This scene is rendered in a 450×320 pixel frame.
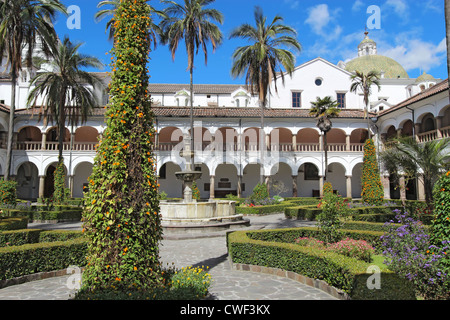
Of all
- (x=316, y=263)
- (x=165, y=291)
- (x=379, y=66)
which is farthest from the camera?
(x=379, y=66)

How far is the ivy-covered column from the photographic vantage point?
15.1ft

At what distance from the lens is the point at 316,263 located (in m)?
6.18

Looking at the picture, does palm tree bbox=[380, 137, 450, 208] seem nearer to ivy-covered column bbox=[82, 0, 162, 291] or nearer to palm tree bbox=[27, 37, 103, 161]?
ivy-covered column bbox=[82, 0, 162, 291]

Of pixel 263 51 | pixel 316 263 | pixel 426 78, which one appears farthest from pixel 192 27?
pixel 426 78

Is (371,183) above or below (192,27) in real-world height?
below

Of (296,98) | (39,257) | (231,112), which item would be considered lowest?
(39,257)

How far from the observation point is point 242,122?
30562 millimetres

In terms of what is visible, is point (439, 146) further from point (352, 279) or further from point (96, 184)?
point (96, 184)

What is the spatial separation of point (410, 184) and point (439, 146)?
19430 millimetres

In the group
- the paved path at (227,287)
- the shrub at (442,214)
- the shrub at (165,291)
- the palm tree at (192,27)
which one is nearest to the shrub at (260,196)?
the palm tree at (192,27)

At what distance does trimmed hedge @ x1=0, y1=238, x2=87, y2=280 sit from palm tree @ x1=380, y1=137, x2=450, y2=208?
12.9 metres

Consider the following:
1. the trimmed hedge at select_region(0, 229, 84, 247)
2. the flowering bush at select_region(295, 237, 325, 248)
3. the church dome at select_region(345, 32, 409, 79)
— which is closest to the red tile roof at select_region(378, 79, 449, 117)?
the flowering bush at select_region(295, 237, 325, 248)

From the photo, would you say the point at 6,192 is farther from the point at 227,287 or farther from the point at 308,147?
the point at 308,147

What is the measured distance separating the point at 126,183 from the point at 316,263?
400 centimetres
